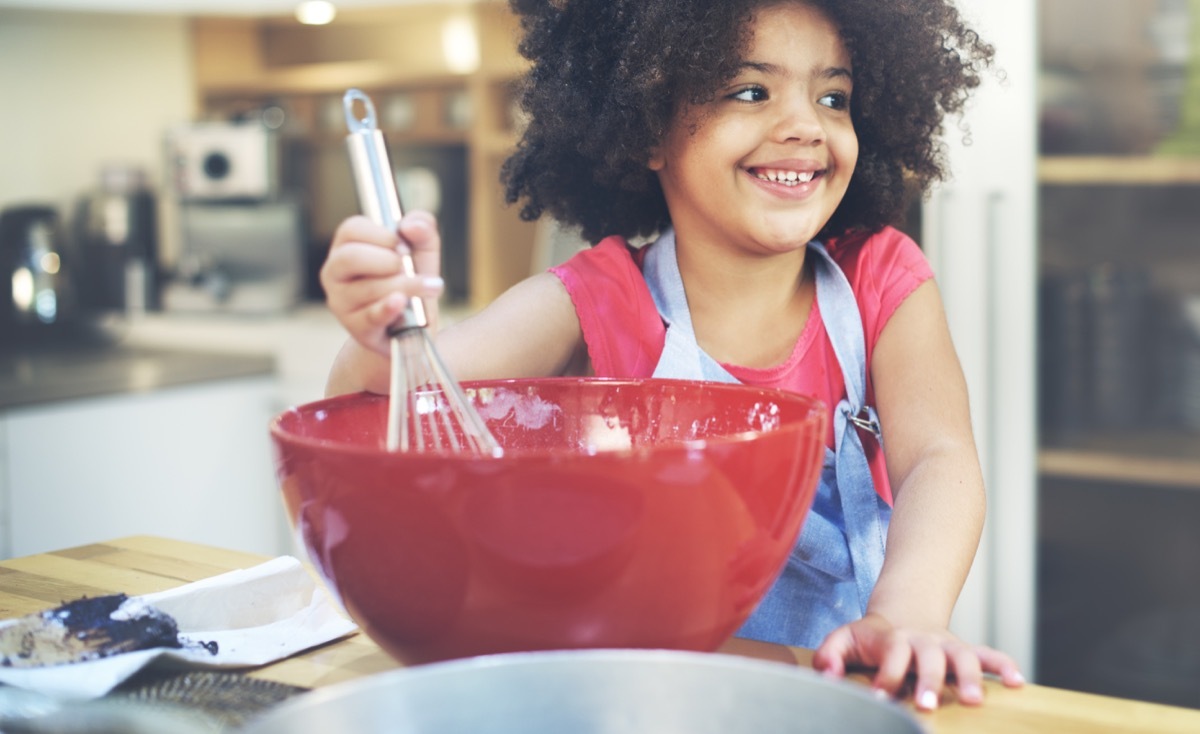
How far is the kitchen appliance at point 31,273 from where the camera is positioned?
94.5 inches

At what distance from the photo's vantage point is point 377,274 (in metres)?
0.56

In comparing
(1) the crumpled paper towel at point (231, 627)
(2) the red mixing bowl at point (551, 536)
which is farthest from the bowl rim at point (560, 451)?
(1) the crumpled paper towel at point (231, 627)

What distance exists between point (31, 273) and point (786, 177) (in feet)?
6.47

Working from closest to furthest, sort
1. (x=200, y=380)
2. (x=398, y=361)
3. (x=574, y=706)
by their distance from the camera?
1. (x=574, y=706)
2. (x=398, y=361)
3. (x=200, y=380)

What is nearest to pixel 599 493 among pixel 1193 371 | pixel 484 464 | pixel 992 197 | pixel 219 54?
pixel 484 464

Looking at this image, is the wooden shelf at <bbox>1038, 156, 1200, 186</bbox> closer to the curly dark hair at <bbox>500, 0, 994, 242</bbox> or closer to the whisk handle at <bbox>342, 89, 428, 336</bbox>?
the curly dark hair at <bbox>500, 0, 994, 242</bbox>

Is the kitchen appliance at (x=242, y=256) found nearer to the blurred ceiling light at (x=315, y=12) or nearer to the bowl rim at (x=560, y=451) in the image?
the blurred ceiling light at (x=315, y=12)

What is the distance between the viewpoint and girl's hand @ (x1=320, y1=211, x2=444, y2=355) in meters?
0.54

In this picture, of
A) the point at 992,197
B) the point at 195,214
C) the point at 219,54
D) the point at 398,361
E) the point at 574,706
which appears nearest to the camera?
the point at 574,706

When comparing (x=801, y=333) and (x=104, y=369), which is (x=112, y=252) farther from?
(x=801, y=333)

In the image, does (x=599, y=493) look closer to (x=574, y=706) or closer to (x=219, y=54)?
(x=574, y=706)

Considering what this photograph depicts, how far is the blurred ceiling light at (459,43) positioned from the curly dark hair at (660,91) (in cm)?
186

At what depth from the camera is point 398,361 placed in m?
0.54

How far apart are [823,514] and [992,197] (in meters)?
0.88
